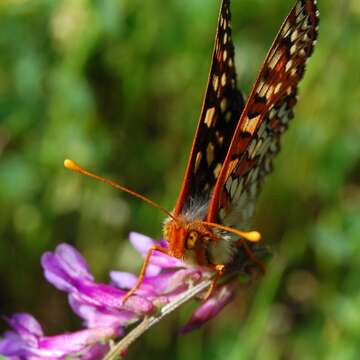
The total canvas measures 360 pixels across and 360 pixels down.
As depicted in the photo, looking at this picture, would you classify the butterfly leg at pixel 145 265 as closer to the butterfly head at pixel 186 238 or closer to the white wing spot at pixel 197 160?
the butterfly head at pixel 186 238

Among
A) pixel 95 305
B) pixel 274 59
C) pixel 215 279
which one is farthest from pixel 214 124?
pixel 95 305

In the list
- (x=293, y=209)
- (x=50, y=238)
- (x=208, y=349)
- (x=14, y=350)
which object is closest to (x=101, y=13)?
(x=50, y=238)

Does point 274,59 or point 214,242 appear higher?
point 274,59

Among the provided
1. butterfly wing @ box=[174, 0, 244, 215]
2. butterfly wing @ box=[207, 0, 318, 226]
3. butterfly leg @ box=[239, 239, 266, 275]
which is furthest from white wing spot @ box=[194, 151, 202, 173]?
butterfly leg @ box=[239, 239, 266, 275]

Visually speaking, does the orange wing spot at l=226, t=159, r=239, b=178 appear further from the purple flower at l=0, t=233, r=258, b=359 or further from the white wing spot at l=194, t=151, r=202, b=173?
the purple flower at l=0, t=233, r=258, b=359

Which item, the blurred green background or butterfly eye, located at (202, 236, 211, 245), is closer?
butterfly eye, located at (202, 236, 211, 245)

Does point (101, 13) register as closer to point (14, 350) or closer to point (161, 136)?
point (161, 136)

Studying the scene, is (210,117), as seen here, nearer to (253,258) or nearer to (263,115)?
(263,115)
